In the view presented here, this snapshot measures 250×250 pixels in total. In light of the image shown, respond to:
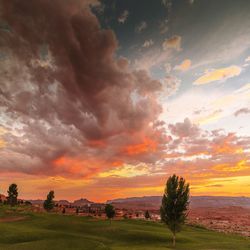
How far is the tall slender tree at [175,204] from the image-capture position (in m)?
52.9

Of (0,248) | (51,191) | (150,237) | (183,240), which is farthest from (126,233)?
(51,191)

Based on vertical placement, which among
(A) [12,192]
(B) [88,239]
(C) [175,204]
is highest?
(A) [12,192]

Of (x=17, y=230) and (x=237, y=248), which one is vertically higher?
(x=17, y=230)

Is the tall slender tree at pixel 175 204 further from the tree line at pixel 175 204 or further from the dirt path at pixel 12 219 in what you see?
the dirt path at pixel 12 219

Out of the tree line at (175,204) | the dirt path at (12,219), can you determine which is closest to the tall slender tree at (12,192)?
the dirt path at (12,219)

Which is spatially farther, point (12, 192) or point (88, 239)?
point (12, 192)

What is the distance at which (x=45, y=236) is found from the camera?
180 ft

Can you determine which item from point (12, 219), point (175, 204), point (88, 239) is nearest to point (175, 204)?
point (175, 204)

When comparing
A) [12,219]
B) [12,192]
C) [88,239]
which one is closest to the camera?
[88,239]

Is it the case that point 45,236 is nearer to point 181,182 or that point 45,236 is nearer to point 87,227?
point 87,227

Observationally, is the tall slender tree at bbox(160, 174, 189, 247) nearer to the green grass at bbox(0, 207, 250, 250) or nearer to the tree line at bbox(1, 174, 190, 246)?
the tree line at bbox(1, 174, 190, 246)

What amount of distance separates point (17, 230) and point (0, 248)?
57.1 ft

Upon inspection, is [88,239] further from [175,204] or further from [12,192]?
[12,192]

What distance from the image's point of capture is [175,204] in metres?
53.3
